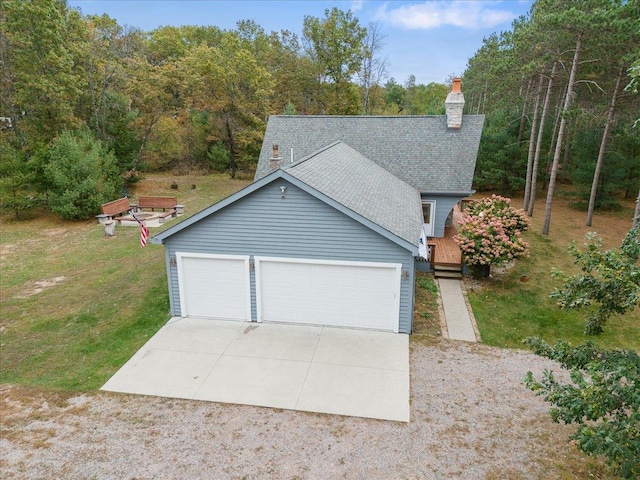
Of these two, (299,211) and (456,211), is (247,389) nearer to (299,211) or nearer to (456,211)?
(299,211)

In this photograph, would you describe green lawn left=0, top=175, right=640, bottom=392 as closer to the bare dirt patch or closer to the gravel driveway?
the bare dirt patch

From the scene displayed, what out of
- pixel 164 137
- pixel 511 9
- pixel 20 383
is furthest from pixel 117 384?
pixel 511 9

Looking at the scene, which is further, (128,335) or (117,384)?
(128,335)

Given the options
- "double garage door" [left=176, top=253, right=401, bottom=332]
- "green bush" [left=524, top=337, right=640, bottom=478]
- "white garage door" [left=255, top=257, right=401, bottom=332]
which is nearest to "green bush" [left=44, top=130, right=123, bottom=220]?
"double garage door" [left=176, top=253, right=401, bottom=332]

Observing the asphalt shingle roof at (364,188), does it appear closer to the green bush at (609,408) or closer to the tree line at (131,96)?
the green bush at (609,408)

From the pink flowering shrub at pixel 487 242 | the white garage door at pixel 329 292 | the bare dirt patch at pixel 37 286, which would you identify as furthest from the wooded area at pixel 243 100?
the white garage door at pixel 329 292
